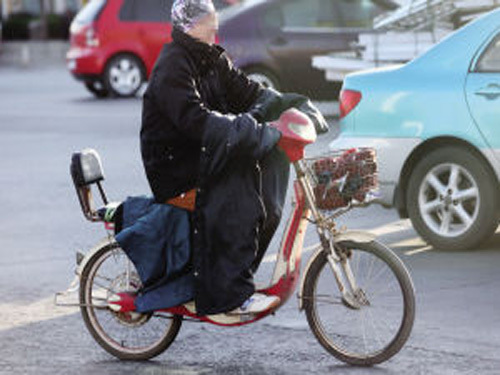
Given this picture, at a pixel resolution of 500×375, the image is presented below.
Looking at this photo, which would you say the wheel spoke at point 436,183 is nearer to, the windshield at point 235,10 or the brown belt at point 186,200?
the brown belt at point 186,200

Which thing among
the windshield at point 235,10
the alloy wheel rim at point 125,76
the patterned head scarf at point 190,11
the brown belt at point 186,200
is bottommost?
the alloy wheel rim at point 125,76

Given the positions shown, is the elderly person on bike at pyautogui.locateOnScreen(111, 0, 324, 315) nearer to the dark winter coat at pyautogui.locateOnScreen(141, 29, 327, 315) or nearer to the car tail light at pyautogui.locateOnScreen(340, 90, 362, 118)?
the dark winter coat at pyautogui.locateOnScreen(141, 29, 327, 315)

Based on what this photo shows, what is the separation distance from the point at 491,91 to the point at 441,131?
414mm

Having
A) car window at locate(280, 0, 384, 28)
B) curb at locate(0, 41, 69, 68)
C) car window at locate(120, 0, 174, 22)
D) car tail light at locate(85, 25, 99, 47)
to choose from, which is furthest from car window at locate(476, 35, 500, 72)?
curb at locate(0, 41, 69, 68)

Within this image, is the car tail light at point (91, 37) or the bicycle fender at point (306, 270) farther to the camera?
the car tail light at point (91, 37)

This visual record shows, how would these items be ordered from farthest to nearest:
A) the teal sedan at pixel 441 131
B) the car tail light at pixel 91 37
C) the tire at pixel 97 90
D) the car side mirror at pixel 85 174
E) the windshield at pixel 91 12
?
the tire at pixel 97 90, the car tail light at pixel 91 37, the windshield at pixel 91 12, the teal sedan at pixel 441 131, the car side mirror at pixel 85 174

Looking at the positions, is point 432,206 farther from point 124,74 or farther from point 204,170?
point 124,74

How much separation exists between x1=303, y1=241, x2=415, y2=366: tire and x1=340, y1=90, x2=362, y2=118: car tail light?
3071mm

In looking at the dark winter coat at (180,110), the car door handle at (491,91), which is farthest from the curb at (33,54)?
the dark winter coat at (180,110)

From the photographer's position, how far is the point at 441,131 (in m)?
8.73

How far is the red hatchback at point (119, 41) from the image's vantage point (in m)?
21.3

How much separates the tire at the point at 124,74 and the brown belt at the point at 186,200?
16.0 meters

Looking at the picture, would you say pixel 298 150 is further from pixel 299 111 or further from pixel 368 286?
pixel 368 286

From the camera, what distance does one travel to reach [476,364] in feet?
19.8
